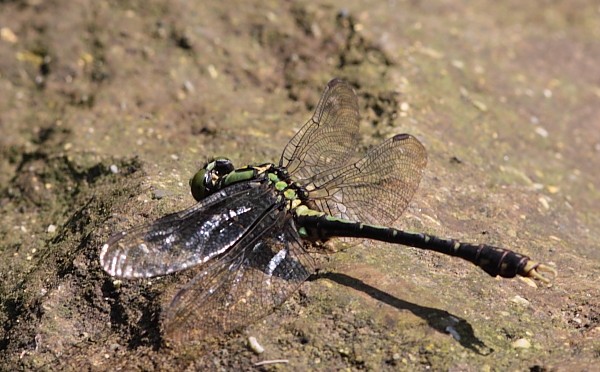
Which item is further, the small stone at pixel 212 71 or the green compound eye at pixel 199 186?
the small stone at pixel 212 71

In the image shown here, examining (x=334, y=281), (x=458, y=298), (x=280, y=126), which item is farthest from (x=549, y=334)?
(x=280, y=126)

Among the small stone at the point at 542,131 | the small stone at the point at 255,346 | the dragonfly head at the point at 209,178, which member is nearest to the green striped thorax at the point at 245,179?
the dragonfly head at the point at 209,178

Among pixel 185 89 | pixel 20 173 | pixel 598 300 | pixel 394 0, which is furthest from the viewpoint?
pixel 394 0

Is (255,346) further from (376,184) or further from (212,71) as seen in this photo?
(212,71)

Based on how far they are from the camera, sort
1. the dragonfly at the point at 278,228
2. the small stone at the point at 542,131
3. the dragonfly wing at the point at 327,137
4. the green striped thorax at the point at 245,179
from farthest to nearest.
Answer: the small stone at the point at 542,131 → the dragonfly wing at the point at 327,137 → the green striped thorax at the point at 245,179 → the dragonfly at the point at 278,228

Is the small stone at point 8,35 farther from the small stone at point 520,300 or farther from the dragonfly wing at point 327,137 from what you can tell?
the small stone at point 520,300

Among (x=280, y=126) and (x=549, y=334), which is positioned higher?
(x=280, y=126)

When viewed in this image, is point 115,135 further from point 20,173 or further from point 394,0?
point 394,0

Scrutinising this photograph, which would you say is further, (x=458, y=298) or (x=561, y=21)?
(x=561, y=21)
